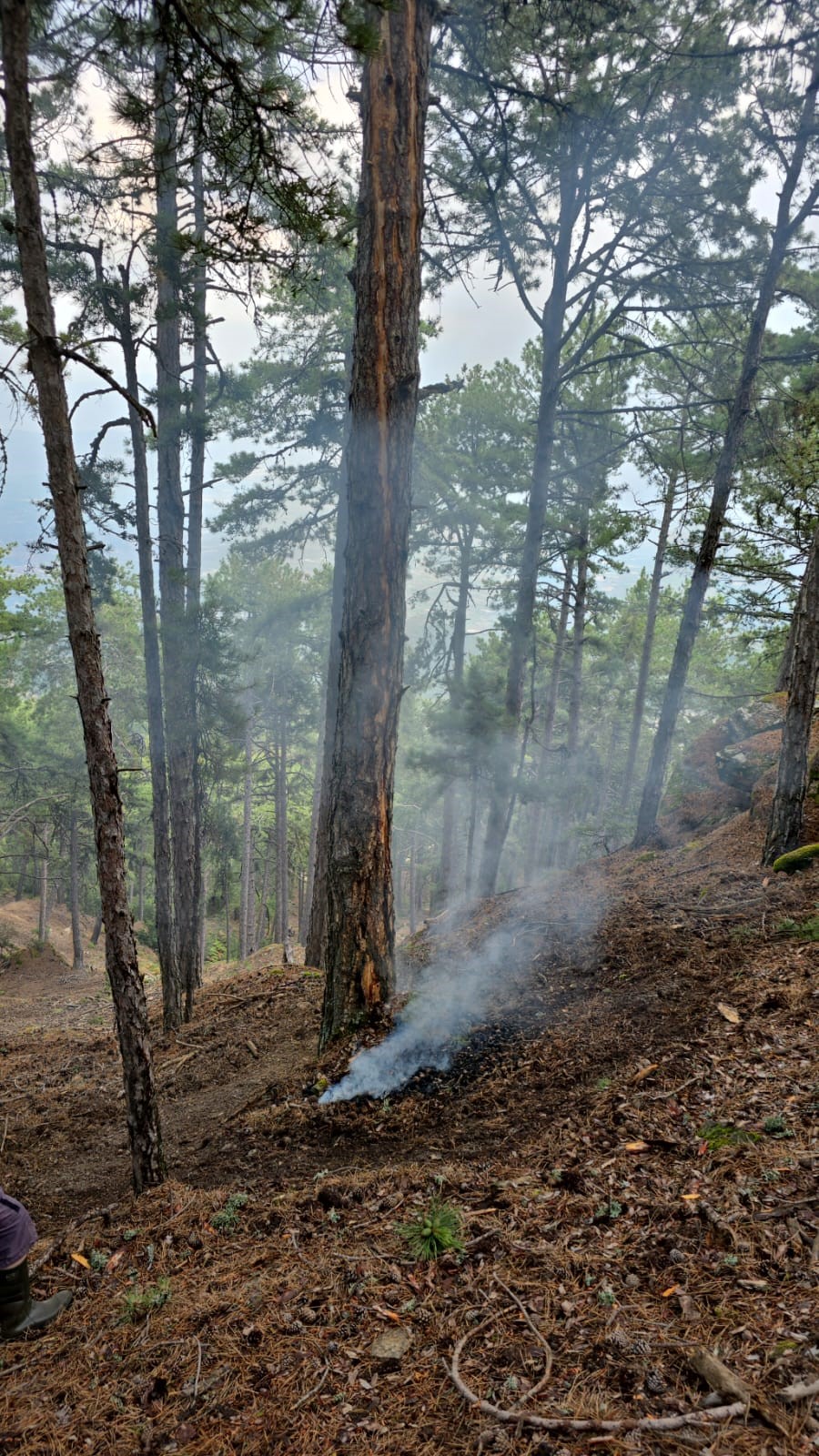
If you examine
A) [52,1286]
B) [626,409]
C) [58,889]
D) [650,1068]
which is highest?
[626,409]

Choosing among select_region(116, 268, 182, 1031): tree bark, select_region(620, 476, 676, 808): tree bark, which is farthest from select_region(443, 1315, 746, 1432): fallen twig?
select_region(620, 476, 676, 808): tree bark

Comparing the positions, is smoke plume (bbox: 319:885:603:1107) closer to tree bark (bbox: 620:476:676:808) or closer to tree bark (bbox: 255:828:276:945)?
tree bark (bbox: 620:476:676:808)

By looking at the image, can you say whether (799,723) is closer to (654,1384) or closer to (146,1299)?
(654,1384)

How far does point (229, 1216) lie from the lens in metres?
3.64

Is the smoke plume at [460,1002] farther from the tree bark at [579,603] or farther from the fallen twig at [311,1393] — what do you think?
the tree bark at [579,603]

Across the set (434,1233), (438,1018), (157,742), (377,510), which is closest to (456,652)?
(157,742)

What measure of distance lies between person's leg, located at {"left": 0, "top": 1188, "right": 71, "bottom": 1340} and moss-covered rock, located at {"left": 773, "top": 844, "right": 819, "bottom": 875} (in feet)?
23.8

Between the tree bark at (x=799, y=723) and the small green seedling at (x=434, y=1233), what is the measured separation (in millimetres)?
6383

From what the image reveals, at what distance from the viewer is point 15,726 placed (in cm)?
2223

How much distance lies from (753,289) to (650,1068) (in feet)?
35.3

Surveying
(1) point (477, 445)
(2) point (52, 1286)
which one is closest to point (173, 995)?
(2) point (52, 1286)

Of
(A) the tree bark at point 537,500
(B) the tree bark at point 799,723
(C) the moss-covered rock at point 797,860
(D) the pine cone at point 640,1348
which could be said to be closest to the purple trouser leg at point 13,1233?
(D) the pine cone at point 640,1348

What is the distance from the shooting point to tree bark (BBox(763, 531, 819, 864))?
305 inches

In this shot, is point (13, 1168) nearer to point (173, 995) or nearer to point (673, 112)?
point (173, 995)
